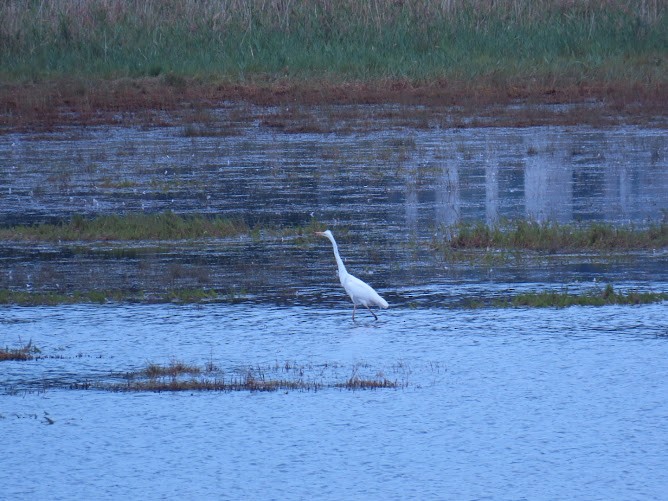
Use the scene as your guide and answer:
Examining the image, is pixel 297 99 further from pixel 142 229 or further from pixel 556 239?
pixel 556 239

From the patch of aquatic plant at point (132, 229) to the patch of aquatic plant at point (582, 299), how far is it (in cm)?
488

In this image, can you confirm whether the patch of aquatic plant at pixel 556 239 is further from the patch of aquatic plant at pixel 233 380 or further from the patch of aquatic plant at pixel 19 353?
the patch of aquatic plant at pixel 19 353

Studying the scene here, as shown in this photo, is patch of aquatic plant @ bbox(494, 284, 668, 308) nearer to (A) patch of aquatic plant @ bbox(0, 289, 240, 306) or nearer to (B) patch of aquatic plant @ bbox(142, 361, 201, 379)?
(A) patch of aquatic plant @ bbox(0, 289, 240, 306)

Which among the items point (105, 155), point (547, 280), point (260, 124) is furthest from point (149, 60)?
point (547, 280)

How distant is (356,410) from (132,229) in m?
7.36

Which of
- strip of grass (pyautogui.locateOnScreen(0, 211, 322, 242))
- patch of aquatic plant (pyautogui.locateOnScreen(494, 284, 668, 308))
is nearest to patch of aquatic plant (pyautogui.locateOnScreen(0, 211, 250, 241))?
strip of grass (pyautogui.locateOnScreen(0, 211, 322, 242))

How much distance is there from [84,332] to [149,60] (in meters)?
21.7

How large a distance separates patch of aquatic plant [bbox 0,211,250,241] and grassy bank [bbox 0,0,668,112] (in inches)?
538

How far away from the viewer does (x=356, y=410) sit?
879cm

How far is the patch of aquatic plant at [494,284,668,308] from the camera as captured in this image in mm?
11461

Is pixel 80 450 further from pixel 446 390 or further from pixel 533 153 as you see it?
pixel 533 153

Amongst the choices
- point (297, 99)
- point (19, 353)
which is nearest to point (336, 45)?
point (297, 99)

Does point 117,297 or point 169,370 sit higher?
point 117,297

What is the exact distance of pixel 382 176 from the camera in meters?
19.9
